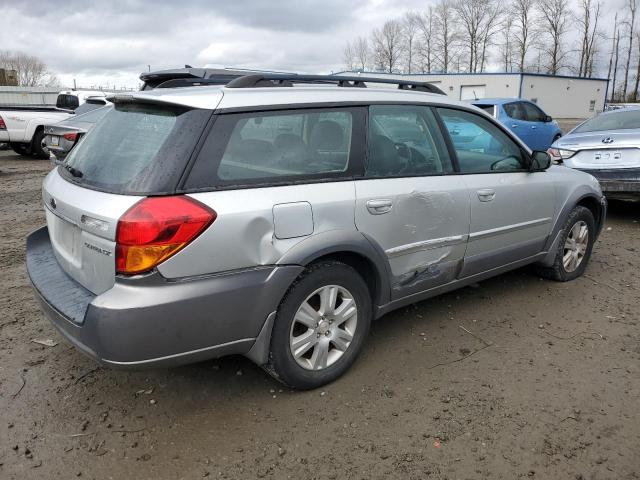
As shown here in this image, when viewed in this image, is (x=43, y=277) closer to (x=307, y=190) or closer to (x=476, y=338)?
(x=307, y=190)

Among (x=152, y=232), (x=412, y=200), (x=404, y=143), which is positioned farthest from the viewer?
(x=404, y=143)

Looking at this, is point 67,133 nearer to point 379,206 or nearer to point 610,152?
point 379,206

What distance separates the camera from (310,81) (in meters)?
3.37

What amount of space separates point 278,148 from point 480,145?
189 centimetres

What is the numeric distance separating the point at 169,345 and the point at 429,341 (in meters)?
1.90

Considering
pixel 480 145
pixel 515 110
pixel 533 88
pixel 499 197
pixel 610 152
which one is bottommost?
pixel 499 197

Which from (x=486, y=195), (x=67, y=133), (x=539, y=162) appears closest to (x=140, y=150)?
(x=486, y=195)

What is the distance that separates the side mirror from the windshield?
3704 millimetres

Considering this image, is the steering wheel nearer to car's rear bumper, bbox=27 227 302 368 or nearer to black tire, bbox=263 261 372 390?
black tire, bbox=263 261 372 390

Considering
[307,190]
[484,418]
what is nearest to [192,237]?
[307,190]

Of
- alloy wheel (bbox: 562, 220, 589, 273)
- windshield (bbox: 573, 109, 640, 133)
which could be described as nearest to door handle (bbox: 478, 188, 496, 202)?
alloy wheel (bbox: 562, 220, 589, 273)

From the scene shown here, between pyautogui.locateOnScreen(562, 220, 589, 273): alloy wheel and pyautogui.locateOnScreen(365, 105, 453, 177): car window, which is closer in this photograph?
pyautogui.locateOnScreen(365, 105, 453, 177): car window

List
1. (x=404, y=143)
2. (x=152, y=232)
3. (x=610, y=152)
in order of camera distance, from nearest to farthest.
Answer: (x=152, y=232)
(x=404, y=143)
(x=610, y=152)

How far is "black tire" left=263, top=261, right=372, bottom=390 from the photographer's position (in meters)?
2.79
